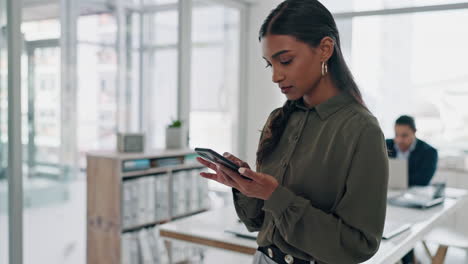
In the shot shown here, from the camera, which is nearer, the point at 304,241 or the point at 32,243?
the point at 304,241

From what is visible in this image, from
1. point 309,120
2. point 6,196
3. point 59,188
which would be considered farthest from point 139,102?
point 309,120

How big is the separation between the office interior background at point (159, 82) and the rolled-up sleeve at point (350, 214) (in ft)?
7.63

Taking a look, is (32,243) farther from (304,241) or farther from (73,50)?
(304,241)

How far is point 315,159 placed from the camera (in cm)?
103

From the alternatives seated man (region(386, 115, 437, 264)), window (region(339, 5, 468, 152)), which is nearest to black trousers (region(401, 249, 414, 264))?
seated man (region(386, 115, 437, 264))

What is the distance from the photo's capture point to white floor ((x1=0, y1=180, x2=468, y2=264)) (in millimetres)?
2941

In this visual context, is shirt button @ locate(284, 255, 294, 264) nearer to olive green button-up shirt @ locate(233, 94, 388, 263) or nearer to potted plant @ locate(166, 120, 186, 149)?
olive green button-up shirt @ locate(233, 94, 388, 263)

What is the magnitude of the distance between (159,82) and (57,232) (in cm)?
162

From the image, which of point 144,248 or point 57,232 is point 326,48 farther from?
point 57,232

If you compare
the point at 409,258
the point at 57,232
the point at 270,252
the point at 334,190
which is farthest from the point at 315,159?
the point at 409,258

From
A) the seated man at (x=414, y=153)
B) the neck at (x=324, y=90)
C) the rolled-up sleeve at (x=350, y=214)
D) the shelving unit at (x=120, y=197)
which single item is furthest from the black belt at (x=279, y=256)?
the seated man at (x=414, y=153)

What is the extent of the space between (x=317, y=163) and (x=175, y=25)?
11.5 feet

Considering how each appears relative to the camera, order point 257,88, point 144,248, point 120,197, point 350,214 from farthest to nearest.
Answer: point 257,88, point 144,248, point 120,197, point 350,214

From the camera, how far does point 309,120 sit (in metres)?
1.11
